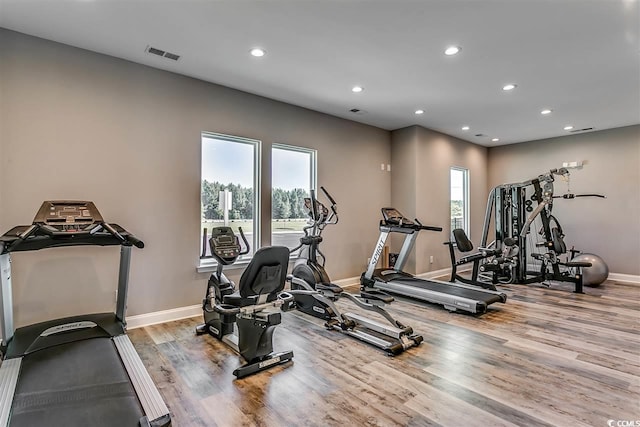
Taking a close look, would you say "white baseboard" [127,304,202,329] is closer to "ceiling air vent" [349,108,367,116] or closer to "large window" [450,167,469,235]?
"ceiling air vent" [349,108,367,116]

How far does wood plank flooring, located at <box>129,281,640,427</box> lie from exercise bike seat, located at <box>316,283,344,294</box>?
0.42 m

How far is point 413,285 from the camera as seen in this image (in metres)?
4.92

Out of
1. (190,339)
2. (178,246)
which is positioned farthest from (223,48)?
(190,339)

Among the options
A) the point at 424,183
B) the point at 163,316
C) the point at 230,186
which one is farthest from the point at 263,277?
the point at 424,183

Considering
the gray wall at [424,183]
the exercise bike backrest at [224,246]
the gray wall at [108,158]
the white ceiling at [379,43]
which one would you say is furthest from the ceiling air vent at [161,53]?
the gray wall at [424,183]

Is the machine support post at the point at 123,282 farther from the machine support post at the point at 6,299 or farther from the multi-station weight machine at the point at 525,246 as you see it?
the multi-station weight machine at the point at 525,246

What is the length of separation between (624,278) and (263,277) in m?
7.19

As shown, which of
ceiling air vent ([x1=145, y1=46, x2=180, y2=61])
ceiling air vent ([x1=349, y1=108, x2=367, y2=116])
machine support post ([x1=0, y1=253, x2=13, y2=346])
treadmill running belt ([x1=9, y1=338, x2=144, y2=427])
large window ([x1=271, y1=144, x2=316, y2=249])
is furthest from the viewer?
ceiling air vent ([x1=349, y1=108, x2=367, y2=116])

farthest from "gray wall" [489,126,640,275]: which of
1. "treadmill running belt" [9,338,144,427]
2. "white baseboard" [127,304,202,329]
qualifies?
"treadmill running belt" [9,338,144,427]

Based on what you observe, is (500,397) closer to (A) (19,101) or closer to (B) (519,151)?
(A) (19,101)

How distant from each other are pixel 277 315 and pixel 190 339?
1.22 meters

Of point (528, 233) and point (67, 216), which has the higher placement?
point (67, 216)

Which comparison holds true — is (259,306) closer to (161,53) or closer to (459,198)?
(161,53)

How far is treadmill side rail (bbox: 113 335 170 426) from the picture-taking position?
1846 mm
